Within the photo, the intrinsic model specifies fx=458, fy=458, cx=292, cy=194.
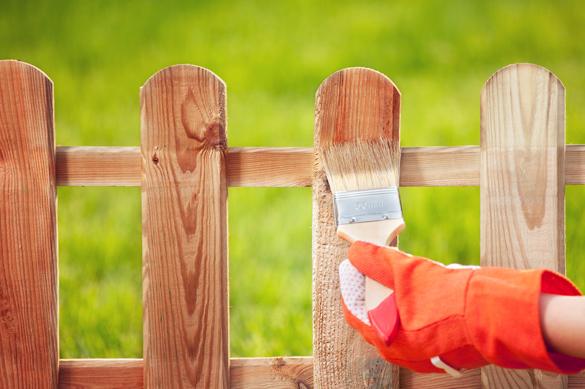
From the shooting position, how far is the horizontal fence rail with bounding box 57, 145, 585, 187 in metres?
1.33

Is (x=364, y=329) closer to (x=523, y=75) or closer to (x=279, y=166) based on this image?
(x=279, y=166)

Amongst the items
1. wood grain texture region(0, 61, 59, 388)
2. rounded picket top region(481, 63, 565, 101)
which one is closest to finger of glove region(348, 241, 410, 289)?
rounded picket top region(481, 63, 565, 101)

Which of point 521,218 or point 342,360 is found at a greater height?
point 521,218

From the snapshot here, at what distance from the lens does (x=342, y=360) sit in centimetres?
131

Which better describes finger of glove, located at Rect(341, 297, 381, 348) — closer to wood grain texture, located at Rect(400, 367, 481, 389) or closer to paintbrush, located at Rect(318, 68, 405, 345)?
paintbrush, located at Rect(318, 68, 405, 345)

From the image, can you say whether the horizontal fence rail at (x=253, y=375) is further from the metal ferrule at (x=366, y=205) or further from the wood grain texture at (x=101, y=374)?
the metal ferrule at (x=366, y=205)

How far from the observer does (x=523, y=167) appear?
1310 mm

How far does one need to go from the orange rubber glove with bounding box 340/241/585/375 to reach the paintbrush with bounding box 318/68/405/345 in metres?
0.13

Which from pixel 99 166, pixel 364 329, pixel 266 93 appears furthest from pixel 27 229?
pixel 266 93

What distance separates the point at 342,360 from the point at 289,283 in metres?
0.94

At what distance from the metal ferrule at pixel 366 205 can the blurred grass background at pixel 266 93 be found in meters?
1.00

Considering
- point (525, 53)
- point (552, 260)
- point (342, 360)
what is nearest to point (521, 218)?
point (552, 260)

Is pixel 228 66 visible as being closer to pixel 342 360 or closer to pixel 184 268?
pixel 184 268

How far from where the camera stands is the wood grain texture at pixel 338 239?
1284 millimetres
